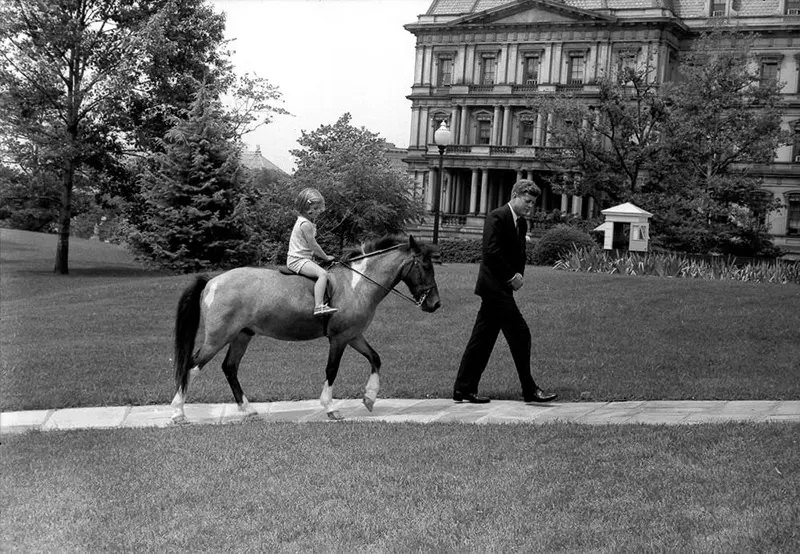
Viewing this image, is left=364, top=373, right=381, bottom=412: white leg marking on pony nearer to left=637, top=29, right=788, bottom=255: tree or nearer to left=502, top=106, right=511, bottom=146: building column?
left=637, top=29, right=788, bottom=255: tree

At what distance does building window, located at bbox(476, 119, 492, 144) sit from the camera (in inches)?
1882

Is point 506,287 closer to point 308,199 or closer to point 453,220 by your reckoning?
point 308,199

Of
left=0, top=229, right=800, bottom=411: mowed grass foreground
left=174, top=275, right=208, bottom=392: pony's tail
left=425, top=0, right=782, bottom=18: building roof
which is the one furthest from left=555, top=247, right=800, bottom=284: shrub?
left=174, top=275, right=208, bottom=392: pony's tail

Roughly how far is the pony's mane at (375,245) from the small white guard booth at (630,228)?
61.7 ft

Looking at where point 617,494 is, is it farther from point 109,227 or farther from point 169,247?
point 109,227

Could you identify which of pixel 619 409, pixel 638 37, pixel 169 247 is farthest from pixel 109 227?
pixel 619 409

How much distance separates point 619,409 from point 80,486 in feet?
17.6

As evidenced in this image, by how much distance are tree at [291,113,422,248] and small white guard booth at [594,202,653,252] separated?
5649 millimetres

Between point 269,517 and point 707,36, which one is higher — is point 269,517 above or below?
below

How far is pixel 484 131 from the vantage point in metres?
48.5

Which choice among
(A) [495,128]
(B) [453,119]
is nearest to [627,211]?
(B) [453,119]

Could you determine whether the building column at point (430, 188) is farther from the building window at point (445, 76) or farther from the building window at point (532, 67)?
the building window at point (532, 67)

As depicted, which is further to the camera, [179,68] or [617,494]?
[179,68]

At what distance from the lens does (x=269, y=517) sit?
5812 mm
